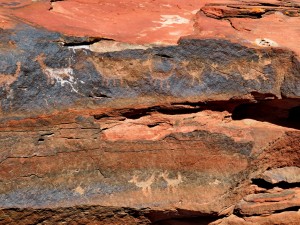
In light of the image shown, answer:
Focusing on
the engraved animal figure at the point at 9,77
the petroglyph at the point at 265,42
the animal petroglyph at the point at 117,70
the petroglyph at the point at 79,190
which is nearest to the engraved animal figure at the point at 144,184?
the petroglyph at the point at 79,190

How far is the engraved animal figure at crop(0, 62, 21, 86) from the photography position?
226 centimetres

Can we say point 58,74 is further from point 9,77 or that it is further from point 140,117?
point 140,117

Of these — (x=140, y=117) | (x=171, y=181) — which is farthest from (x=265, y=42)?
(x=171, y=181)

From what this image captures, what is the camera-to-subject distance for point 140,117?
8.24 ft

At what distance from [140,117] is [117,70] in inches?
11.8

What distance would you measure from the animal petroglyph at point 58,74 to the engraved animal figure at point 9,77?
0.11 m

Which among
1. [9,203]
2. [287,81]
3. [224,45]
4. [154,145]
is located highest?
[224,45]

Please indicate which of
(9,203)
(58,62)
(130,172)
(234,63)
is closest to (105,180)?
(130,172)

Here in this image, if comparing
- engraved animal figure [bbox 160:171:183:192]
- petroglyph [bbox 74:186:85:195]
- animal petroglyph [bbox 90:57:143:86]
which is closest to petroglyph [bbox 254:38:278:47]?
animal petroglyph [bbox 90:57:143:86]

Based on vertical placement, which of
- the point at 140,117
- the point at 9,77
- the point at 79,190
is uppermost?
the point at 9,77

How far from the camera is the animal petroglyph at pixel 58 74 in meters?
2.31

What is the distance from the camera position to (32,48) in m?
2.31

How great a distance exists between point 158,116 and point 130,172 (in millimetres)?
349

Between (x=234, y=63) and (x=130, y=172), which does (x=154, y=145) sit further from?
(x=234, y=63)
